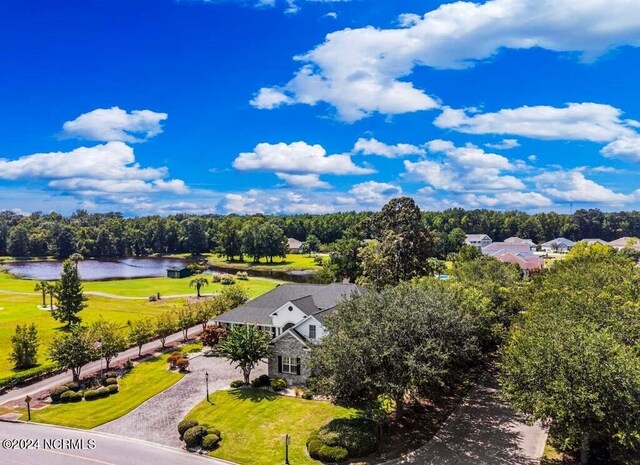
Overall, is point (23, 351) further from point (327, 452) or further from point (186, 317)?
point (327, 452)

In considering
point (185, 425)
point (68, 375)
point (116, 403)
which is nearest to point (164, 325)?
point (68, 375)

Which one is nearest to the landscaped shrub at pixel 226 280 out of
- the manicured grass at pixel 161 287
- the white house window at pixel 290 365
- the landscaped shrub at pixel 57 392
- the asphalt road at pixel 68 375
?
the manicured grass at pixel 161 287

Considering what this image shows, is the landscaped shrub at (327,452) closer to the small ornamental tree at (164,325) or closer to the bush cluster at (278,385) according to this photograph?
the bush cluster at (278,385)

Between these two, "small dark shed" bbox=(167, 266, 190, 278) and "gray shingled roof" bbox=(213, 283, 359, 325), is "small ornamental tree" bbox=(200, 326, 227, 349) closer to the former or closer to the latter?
"gray shingled roof" bbox=(213, 283, 359, 325)

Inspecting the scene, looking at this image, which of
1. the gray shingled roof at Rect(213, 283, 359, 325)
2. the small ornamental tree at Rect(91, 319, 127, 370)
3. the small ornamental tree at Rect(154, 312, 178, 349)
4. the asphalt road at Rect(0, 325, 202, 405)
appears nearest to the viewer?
the asphalt road at Rect(0, 325, 202, 405)

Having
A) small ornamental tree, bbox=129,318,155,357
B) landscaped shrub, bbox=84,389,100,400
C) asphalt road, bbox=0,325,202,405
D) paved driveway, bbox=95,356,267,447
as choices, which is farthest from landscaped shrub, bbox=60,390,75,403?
small ornamental tree, bbox=129,318,155,357

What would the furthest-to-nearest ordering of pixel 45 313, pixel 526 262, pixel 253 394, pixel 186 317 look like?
pixel 526 262 → pixel 45 313 → pixel 186 317 → pixel 253 394
